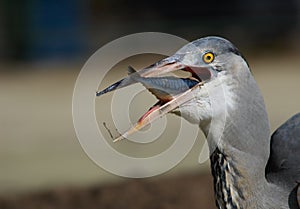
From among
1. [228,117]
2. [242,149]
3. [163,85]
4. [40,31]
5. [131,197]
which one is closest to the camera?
[163,85]

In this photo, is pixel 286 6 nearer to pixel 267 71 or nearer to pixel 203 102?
pixel 267 71

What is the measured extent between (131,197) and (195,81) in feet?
10.5

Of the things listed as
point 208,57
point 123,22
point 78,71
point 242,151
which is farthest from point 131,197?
point 123,22

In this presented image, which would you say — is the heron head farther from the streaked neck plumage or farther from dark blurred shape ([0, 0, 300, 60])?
dark blurred shape ([0, 0, 300, 60])

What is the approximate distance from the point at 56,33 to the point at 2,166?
20.6 feet

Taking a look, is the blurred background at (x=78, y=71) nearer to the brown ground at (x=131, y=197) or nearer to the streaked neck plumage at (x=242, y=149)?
the brown ground at (x=131, y=197)

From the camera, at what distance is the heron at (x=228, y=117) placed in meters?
4.10

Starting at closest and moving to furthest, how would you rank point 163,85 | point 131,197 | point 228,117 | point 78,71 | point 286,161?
1. point 163,85
2. point 228,117
3. point 286,161
4. point 131,197
5. point 78,71

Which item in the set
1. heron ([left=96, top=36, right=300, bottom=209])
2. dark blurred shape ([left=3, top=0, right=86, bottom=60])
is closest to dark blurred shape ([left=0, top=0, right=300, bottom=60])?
dark blurred shape ([left=3, top=0, right=86, bottom=60])

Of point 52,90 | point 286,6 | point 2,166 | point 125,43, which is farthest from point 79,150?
point 286,6

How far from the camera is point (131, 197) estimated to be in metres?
7.23

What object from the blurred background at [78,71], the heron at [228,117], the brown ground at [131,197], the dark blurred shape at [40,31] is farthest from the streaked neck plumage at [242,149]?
the dark blurred shape at [40,31]

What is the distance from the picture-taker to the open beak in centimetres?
406

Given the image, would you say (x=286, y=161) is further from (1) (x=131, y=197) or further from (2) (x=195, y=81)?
(1) (x=131, y=197)
